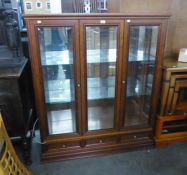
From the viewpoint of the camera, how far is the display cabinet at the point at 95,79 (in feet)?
5.27

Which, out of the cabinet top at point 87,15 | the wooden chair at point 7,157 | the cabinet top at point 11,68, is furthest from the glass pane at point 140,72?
the wooden chair at point 7,157

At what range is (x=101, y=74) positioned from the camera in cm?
202

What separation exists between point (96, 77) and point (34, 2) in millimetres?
919

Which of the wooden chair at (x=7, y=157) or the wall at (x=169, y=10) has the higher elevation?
the wall at (x=169, y=10)

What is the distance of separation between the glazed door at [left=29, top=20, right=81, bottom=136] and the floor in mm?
341

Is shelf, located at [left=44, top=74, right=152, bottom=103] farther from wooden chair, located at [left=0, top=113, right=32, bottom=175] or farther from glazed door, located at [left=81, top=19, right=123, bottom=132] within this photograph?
wooden chair, located at [left=0, top=113, right=32, bottom=175]

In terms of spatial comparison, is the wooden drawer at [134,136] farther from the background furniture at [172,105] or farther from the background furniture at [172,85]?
the background furniture at [172,85]

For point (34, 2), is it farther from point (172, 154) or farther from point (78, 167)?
point (172, 154)

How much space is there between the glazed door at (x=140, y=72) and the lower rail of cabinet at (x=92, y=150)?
214 mm

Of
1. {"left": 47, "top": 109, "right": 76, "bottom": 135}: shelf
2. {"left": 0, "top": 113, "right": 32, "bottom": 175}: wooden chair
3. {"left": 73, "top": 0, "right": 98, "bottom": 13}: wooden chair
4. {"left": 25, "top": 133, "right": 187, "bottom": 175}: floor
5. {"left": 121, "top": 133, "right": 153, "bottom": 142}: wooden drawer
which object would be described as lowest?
{"left": 25, "top": 133, "right": 187, "bottom": 175}: floor

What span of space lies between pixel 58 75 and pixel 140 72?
855 millimetres

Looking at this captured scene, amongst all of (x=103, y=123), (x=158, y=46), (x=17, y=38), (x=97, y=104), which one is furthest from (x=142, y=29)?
(x=17, y=38)

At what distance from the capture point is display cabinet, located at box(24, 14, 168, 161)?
5.27ft

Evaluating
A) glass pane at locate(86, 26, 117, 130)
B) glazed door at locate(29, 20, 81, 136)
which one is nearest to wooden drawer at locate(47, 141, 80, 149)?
glazed door at locate(29, 20, 81, 136)
